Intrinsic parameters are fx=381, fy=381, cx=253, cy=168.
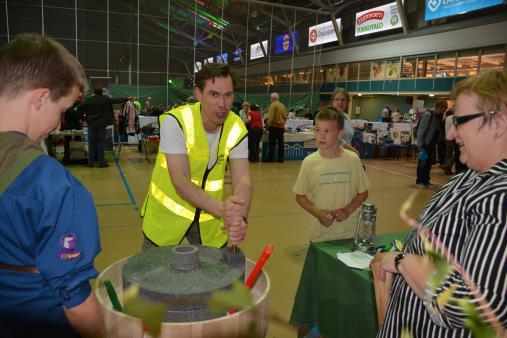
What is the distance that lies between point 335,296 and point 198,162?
1.04m

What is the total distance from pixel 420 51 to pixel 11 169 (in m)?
18.3

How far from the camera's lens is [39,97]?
840 millimetres

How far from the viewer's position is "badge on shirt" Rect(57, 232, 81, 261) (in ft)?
2.58

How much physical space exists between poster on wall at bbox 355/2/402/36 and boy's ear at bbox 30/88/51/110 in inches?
753

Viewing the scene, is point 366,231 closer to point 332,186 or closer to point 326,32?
point 332,186

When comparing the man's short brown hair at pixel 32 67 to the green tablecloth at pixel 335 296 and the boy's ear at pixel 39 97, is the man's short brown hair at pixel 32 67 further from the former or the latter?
the green tablecloth at pixel 335 296

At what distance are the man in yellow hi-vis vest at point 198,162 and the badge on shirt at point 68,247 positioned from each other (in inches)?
37.5

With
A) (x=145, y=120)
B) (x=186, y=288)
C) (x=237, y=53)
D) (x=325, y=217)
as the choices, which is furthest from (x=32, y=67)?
(x=237, y=53)

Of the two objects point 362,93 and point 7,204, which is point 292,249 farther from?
point 362,93

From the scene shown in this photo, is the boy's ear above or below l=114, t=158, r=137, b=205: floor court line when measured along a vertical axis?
above

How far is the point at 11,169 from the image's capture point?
0.76m

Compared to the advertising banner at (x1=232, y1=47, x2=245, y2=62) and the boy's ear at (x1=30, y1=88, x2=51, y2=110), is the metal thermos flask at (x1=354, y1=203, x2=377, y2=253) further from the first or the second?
the advertising banner at (x1=232, y1=47, x2=245, y2=62)

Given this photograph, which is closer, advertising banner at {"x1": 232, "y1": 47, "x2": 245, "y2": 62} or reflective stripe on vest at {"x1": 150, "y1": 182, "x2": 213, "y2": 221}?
reflective stripe on vest at {"x1": 150, "y1": 182, "x2": 213, "y2": 221}

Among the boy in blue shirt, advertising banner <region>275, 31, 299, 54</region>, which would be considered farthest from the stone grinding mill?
advertising banner <region>275, 31, 299, 54</region>
